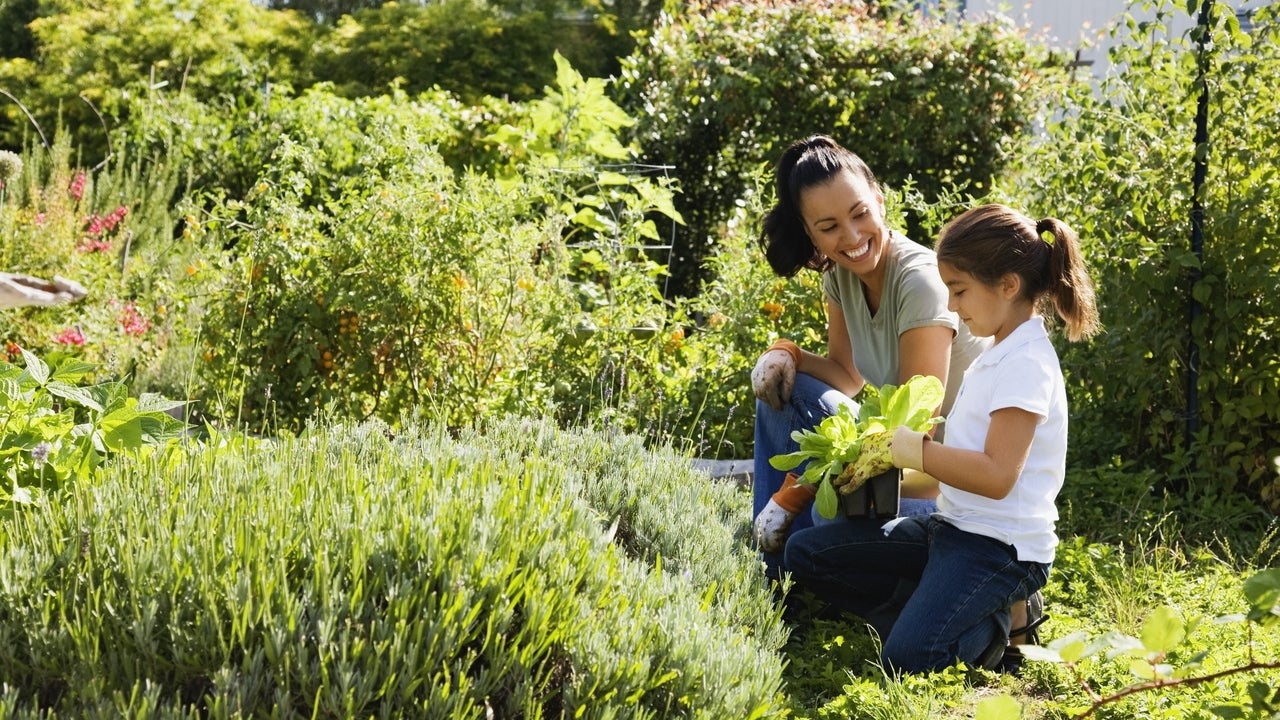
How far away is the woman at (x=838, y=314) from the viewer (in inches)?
112

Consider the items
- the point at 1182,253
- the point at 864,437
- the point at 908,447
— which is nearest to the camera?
the point at 908,447

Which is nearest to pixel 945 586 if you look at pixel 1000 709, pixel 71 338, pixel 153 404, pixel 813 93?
pixel 1000 709

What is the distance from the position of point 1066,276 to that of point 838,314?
0.83 metres

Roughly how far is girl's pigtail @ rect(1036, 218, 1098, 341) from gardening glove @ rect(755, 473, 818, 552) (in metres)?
0.75

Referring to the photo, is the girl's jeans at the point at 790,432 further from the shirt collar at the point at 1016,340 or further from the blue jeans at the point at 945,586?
the shirt collar at the point at 1016,340

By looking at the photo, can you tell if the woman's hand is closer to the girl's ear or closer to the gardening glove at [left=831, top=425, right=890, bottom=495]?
the gardening glove at [left=831, top=425, right=890, bottom=495]

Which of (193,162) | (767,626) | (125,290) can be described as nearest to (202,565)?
(767,626)

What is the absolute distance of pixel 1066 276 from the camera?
2.48 meters

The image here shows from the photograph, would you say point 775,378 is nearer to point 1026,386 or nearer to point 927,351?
point 927,351

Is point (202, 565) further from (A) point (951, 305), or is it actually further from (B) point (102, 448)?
(A) point (951, 305)

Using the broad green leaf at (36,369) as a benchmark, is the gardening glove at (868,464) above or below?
above

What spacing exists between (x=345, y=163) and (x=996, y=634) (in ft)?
17.3

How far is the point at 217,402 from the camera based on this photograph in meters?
4.02

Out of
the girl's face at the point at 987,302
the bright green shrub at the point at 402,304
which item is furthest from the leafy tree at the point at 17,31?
the girl's face at the point at 987,302
